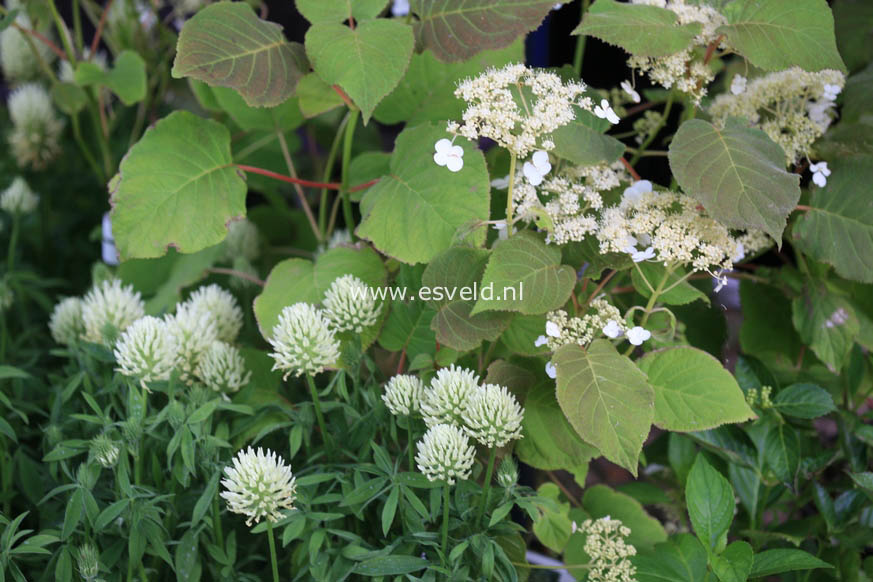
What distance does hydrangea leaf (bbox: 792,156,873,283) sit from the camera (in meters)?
0.67

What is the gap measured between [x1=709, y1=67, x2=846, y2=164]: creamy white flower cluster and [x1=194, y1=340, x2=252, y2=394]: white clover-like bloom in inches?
18.3

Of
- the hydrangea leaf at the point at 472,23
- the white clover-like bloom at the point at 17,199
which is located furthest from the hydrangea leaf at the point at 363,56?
the white clover-like bloom at the point at 17,199

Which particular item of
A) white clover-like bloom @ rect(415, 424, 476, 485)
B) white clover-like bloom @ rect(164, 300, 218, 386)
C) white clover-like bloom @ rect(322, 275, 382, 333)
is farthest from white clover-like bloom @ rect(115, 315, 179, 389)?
white clover-like bloom @ rect(415, 424, 476, 485)

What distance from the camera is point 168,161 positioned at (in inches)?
30.2

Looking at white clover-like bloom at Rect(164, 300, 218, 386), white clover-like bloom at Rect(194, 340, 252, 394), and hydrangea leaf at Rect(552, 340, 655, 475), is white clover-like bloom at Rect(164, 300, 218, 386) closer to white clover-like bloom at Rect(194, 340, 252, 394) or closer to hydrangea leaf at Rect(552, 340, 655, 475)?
white clover-like bloom at Rect(194, 340, 252, 394)

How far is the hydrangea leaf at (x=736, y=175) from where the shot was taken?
57cm

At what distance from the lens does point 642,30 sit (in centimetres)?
61

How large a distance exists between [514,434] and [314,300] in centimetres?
27

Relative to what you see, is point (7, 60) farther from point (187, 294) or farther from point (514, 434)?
point (514, 434)

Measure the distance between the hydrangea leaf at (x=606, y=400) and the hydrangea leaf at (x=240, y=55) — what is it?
34 centimetres

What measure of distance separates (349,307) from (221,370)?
136mm

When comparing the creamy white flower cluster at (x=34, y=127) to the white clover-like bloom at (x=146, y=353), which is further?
the creamy white flower cluster at (x=34, y=127)

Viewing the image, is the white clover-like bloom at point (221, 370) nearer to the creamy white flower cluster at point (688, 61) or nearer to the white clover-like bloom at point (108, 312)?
the white clover-like bloom at point (108, 312)

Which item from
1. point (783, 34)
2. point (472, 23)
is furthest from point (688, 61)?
point (472, 23)
